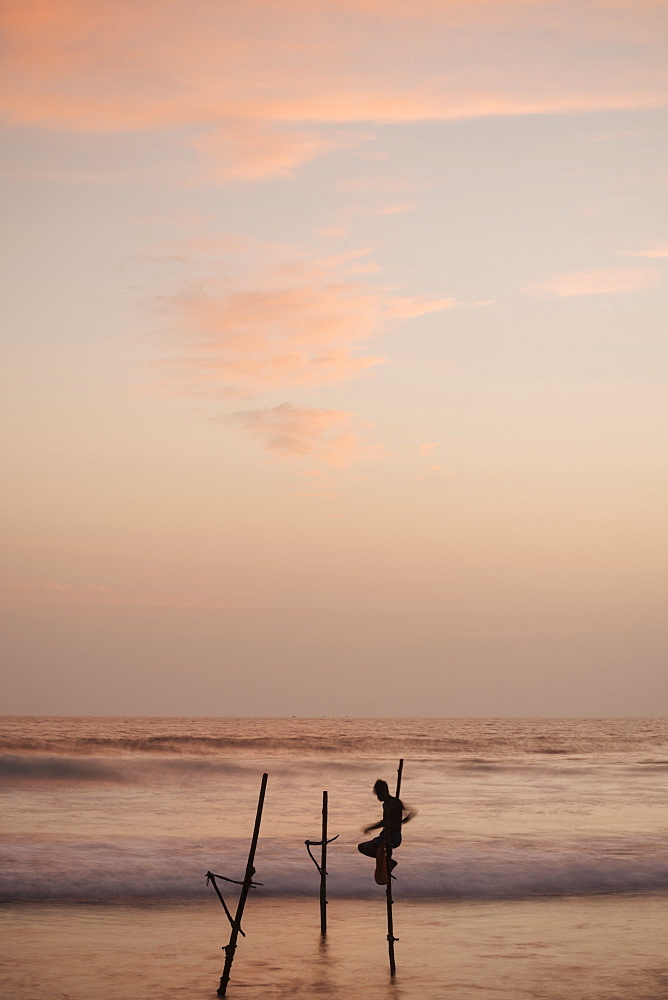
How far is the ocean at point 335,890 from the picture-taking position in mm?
11414

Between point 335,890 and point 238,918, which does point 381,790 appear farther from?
point 335,890

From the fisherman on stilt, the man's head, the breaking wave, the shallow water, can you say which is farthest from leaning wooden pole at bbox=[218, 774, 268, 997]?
the breaking wave

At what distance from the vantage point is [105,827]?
24375 mm

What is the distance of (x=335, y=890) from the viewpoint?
17688 millimetres

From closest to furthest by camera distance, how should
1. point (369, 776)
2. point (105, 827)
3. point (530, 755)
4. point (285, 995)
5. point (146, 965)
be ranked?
1. point (285, 995)
2. point (146, 965)
3. point (105, 827)
4. point (369, 776)
5. point (530, 755)

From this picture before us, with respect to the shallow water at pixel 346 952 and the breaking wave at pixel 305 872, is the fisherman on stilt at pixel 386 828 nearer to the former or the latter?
the shallow water at pixel 346 952

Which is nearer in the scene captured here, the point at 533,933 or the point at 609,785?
the point at 533,933

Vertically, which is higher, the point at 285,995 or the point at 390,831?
the point at 390,831

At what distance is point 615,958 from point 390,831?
147 inches

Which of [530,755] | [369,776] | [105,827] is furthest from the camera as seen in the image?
[530,755]

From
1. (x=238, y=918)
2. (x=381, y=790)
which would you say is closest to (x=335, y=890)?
(x=381, y=790)

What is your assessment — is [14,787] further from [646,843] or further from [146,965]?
[146,965]

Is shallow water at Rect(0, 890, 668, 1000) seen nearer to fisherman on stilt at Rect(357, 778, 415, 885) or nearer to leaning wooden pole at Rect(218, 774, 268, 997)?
leaning wooden pole at Rect(218, 774, 268, 997)

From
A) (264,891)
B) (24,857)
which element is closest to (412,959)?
(264,891)
